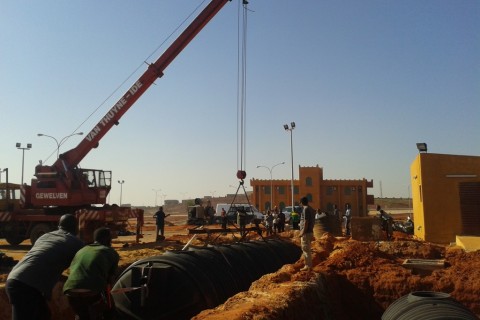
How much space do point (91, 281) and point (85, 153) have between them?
15564 millimetres

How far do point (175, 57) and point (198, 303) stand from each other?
48.8 feet

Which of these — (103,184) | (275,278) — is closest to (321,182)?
(103,184)

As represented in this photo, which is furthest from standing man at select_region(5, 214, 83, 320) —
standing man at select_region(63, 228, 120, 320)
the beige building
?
the beige building

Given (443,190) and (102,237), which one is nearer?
(102,237)

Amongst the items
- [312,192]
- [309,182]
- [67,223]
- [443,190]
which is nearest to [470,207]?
[443,190]

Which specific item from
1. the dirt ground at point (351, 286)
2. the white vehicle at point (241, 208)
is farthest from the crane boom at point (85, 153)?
the dirt ground at point (351, 286)

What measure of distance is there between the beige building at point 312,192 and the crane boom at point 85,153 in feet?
117

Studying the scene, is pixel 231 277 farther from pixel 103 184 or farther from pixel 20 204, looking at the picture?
pixel 20 204

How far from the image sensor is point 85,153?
19.2m

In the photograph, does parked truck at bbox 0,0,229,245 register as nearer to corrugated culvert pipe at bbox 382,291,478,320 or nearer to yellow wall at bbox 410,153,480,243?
yellow wall at bbox 410,153,480,243

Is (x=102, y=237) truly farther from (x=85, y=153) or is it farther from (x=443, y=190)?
(x=443, y=190)

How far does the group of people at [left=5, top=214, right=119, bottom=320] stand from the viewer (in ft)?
15.1

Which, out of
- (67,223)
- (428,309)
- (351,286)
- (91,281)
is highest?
(67,223)

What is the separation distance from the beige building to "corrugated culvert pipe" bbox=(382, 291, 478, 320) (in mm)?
47006
